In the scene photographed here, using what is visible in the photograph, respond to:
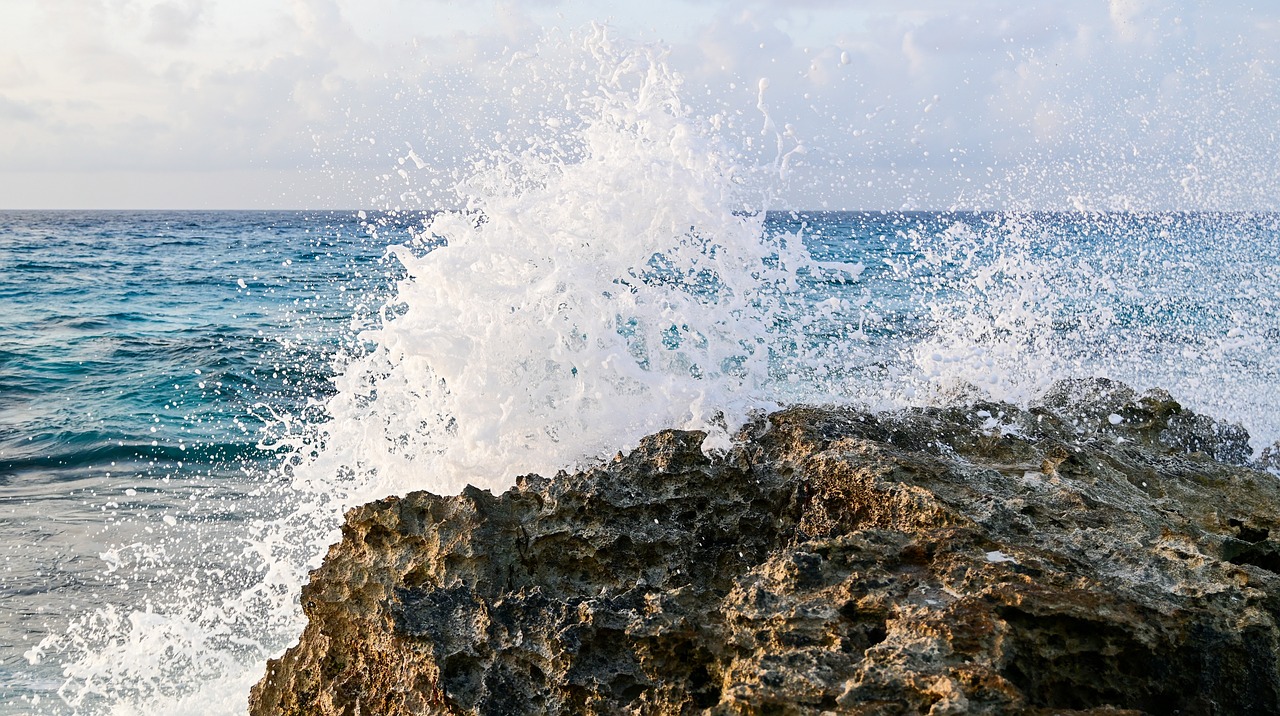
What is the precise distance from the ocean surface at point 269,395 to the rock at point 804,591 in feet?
2.85

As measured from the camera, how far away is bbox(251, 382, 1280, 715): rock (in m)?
2.16

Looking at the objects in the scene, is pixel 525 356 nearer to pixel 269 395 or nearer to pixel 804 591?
pixel 804 591

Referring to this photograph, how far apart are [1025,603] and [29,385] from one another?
11.1 m

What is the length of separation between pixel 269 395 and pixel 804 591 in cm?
877

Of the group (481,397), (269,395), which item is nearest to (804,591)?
(481,397)

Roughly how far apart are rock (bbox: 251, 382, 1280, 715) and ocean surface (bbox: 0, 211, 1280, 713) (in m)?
0.87

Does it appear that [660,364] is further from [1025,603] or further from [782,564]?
[1025,603]

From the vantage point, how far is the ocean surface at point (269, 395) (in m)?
4.21

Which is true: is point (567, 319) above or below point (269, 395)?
above

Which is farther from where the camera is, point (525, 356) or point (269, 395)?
point (269, 395)

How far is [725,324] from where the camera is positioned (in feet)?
15.1

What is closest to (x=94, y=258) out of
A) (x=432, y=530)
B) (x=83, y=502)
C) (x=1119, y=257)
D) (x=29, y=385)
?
(x=29, y=385)

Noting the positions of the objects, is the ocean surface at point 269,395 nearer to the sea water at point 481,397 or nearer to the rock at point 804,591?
the sea water at point 481,397

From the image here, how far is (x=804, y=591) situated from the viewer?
7.72 feet
